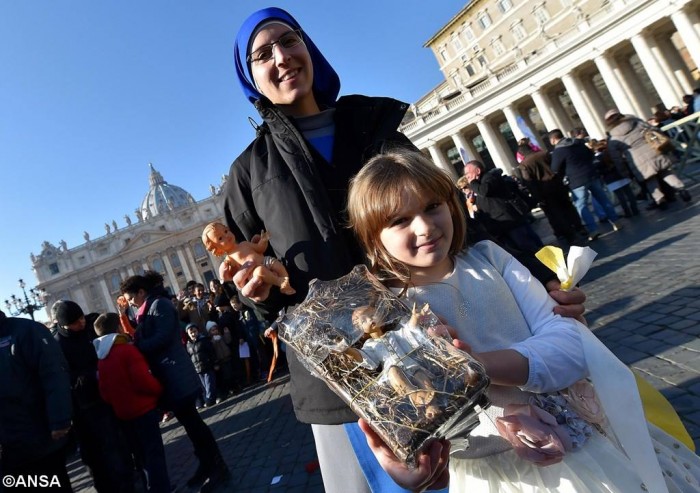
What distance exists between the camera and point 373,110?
160 centimetres

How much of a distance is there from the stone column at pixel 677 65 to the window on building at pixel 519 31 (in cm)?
1233

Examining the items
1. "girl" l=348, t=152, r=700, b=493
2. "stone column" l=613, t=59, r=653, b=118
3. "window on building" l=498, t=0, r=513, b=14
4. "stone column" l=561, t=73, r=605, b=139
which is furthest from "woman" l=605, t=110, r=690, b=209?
"window on building" l=498, t=0, r=513, b=14

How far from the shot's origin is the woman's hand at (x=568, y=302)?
4.06 feet

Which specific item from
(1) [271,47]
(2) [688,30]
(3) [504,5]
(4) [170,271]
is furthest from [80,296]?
(2) [688,30]

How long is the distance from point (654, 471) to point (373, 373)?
3.00ft

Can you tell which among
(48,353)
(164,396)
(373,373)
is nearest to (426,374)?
(373,373)

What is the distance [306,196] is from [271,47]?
2.04 ft

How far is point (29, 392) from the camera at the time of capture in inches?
127

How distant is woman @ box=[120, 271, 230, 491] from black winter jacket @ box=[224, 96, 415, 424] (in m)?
3.07

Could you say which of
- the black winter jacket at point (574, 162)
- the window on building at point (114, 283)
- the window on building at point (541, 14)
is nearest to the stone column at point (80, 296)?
the window on building at point (114, 283)

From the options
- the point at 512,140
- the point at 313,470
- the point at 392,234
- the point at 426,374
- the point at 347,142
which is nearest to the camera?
the point at 426,374

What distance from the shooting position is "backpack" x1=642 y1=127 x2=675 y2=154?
7.19 m

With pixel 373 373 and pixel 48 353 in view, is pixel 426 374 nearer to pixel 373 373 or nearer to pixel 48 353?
pixel 373 373

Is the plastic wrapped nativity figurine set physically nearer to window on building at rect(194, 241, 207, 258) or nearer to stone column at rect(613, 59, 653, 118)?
stone column at rect(613, 59, 653, 118)
